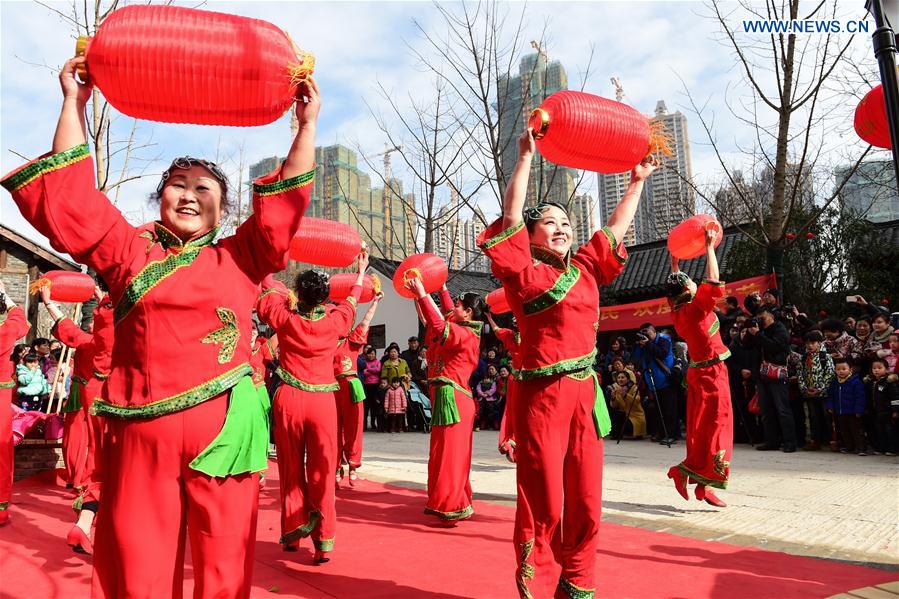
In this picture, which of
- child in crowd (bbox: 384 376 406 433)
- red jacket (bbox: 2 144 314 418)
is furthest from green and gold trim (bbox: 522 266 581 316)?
child in crowd (bbox: 384 376 406 433)

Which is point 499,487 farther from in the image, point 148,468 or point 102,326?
point 148,468

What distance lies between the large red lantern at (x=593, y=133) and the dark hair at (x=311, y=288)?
6.60 ft

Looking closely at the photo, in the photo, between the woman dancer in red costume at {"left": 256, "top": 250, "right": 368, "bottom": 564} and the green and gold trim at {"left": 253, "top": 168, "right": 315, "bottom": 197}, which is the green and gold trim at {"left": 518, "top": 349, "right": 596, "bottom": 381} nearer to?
the green and gold trim at {"left": 253, "top": 168, "right": 315, "bottom": 197}

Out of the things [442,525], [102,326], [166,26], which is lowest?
[442,525]

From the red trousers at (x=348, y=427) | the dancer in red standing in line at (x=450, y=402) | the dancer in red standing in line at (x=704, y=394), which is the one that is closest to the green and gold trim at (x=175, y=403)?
the dancer in red standing in line at (x=450, y=402)

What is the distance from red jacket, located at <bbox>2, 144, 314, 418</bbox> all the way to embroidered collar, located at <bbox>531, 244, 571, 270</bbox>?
140cm

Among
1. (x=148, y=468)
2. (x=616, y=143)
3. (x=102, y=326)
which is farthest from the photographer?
(x=102, y=326)

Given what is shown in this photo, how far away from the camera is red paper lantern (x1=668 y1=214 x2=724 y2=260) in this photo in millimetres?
5109

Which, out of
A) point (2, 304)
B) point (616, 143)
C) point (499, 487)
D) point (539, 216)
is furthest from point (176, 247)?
point (499, 487)

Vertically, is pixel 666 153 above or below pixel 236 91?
above

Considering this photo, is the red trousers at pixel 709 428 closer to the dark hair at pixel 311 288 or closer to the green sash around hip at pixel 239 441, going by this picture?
the dark hair at pixel 311 288

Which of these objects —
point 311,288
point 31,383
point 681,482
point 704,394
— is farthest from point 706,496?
point 31,383

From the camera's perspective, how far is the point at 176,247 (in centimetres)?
211

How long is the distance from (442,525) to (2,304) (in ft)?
13.3
